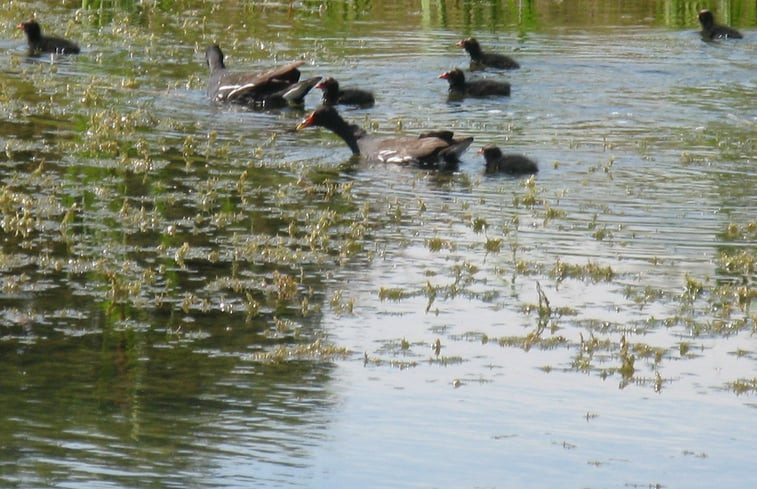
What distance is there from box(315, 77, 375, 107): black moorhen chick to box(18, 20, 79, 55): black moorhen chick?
14.9 ft

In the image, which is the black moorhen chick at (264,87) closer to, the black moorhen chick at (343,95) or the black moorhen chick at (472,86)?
the black moorhen chick at (343,95)

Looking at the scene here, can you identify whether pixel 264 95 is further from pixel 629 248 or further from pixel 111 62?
pixel 629 248

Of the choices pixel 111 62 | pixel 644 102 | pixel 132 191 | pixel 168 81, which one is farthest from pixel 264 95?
pixel 132 191

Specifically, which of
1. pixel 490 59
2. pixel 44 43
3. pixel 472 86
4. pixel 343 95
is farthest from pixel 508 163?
pixel 44 43

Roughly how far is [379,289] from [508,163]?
4.43m

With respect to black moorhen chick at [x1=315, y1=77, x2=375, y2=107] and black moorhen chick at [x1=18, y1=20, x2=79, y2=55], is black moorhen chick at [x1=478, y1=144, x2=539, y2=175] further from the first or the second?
black moorhen chick at [x1=18, y1=20, x2=79, y2=55]

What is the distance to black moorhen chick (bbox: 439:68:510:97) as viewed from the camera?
19.0 meters

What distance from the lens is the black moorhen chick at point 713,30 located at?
76.3 feet

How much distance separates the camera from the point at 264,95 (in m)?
19.2

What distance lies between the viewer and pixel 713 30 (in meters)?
23.4

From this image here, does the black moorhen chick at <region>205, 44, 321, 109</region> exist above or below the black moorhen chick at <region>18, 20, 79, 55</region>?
below

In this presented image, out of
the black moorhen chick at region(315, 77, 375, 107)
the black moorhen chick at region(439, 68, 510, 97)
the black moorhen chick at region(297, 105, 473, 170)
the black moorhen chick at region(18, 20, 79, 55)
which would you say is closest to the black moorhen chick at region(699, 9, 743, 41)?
the black moorhen chick at region(439, 68, 510, 97)

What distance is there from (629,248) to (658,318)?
1.89 m

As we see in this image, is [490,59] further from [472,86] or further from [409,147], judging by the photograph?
[409,147]
